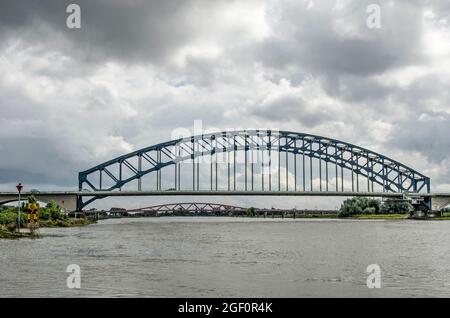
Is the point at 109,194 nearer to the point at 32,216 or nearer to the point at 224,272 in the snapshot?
the point at 32,216

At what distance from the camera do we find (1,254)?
3903 centimetres

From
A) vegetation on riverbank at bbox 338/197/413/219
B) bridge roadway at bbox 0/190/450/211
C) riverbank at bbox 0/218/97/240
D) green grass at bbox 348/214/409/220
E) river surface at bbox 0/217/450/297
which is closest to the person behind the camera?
river surface at bbox 0/217/450/297

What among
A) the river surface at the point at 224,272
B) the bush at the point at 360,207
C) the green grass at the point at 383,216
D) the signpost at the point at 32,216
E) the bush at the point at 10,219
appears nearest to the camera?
the river surface at the point at 224,272

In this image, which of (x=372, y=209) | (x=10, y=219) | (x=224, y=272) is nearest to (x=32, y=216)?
(x=10, y=219)

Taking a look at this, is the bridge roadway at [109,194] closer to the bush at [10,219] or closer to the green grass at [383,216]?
the green grass at [383,216]

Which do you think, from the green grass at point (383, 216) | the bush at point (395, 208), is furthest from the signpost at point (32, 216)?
the bush at point (395, 208)

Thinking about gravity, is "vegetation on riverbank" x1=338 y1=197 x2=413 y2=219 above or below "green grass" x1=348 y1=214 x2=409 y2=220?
above

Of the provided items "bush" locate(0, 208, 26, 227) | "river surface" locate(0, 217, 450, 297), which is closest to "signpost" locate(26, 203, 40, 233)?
"bush" locate(0, 208, 26, 227)

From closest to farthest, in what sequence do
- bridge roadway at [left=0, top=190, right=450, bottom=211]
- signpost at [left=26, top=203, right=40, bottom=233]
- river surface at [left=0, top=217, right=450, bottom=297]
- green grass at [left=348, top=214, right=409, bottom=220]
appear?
river surface at [left=0, top=217, right=450, bottom=297], signpost at [left=26, top=203, right=40, bottom=233], bridge roadway at [left=0, top=190, right=450, bottom=211], green grass at [left=348, top=214, right=409, bottom=220]

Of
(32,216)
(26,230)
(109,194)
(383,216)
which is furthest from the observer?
(383,216)

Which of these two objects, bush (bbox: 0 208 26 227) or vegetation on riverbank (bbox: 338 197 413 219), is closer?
bush (bbox: 0 208 26 227)

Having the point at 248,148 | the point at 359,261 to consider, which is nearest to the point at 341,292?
the point at 359,261

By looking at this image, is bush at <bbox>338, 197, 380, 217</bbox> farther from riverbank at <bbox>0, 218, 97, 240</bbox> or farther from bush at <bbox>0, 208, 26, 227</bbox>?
bush at <bbox>0, 208, 26, 227</bbox>
